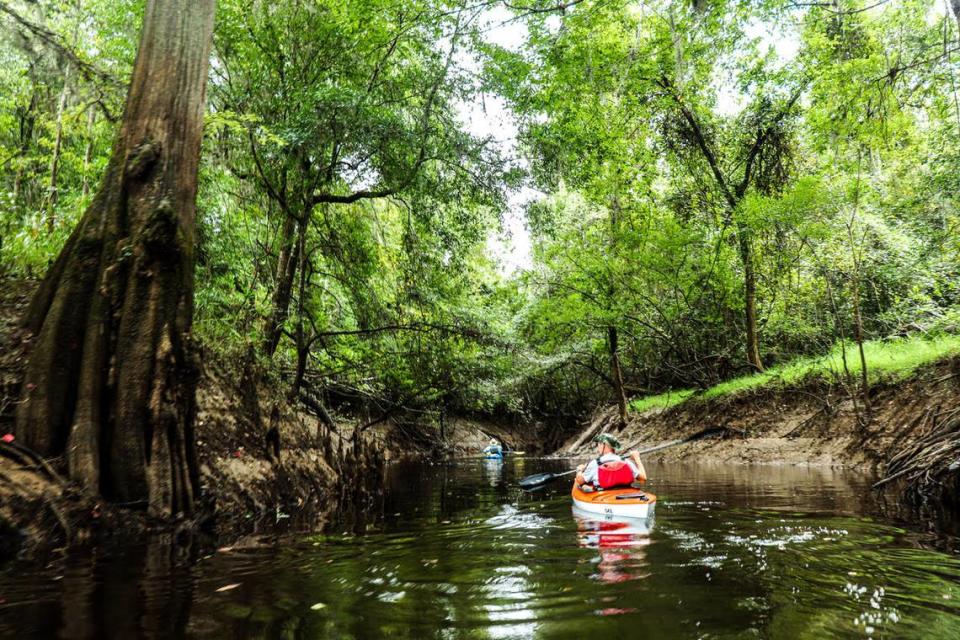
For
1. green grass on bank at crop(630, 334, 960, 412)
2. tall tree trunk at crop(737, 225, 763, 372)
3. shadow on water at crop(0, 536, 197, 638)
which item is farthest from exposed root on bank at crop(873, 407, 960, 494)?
tall tree trunk at crop(737, 225, 763, 372)

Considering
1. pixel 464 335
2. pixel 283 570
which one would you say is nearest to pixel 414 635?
pixel 283 570

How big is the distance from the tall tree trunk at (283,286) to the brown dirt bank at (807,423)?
35.1 ft

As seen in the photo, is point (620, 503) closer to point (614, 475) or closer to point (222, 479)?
point (614, 475)

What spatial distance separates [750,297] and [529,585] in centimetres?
1538

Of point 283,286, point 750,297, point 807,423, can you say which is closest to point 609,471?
point 283,286

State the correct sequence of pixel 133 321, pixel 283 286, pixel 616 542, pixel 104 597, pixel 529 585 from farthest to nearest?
pixel 283 286 < pixel 616 542 < pixel 133 321 < pixel 529 585 < pixel 104 597

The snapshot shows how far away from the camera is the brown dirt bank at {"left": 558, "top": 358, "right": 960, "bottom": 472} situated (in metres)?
10.3

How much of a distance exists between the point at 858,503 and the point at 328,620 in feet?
Answer: 24.4

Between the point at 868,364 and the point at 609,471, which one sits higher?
the point at 868,364

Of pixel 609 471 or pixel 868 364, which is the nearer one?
pixel 609 471

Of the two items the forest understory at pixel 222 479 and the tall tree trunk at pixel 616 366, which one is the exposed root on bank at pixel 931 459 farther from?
the tall tree trunk at pixel 616 366

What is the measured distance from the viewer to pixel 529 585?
4117 millimetres

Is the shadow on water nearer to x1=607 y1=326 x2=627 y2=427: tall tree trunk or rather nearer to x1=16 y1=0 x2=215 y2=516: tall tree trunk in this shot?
x1=16 y1=0 x2=215 y2=516: tall tree trunk

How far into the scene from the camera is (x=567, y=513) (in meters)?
8.59
